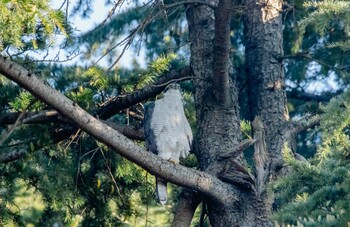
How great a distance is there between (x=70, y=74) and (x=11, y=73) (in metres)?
2.19

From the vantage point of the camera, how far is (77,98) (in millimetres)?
6141

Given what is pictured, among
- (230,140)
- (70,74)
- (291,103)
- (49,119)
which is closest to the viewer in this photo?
(49,119)

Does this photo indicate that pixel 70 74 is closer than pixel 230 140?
No

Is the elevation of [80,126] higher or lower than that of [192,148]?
lower

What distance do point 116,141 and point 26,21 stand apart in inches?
41.8

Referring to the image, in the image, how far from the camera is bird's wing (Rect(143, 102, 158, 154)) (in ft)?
22.9

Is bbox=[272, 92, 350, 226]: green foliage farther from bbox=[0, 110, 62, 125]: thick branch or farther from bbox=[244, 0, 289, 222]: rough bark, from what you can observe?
bbox=[0, 110, 62, 125]: thick branch

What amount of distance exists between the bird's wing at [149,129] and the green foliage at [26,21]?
1.91m

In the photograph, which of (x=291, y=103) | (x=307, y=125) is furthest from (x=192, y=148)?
(x=291, y=103)

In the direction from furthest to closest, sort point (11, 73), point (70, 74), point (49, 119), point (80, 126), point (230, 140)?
point (70, 74) < point (230, 140) < point (49, 119) < point (80, 126) < point (11, 73)

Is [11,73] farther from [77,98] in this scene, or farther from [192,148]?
[192,148]

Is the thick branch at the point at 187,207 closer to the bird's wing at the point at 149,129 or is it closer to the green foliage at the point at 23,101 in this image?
the bird's wing at the point at 149,129

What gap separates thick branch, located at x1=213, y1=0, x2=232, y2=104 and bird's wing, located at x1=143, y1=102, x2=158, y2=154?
0.78 meters

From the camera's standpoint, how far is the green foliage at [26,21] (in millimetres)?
4738
